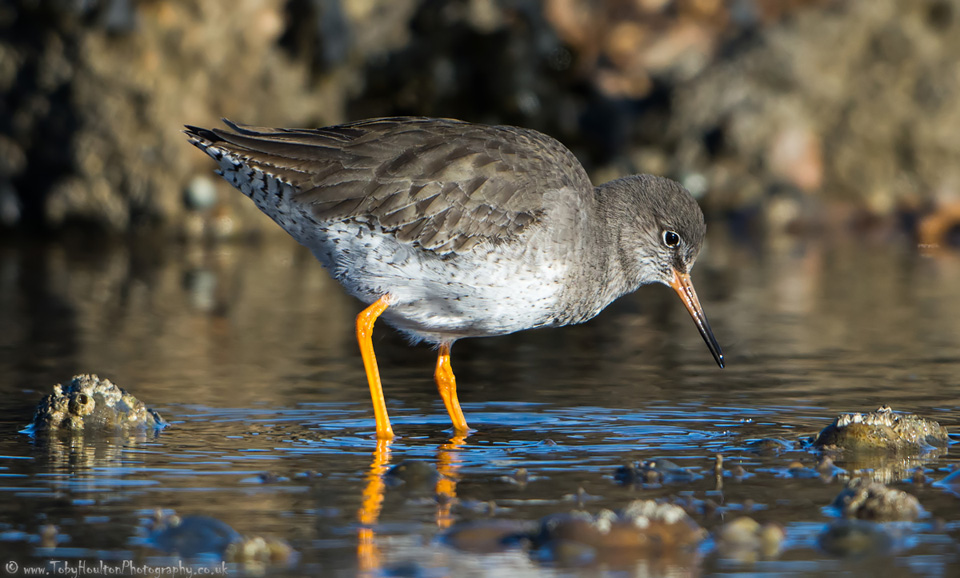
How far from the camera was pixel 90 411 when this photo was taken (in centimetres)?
758

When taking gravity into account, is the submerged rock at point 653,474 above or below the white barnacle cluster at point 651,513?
above

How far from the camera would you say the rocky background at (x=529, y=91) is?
60.3 feet

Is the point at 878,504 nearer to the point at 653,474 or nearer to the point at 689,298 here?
the point at 653,474

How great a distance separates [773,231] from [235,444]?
1473 centimetres

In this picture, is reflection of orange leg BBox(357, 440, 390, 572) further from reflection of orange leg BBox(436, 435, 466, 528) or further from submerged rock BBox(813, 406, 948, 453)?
submerged rock BBox(813, 406, 948, 453)

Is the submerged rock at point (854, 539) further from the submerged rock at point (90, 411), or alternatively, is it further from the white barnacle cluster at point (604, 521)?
the submerged rock at point (90, 411)

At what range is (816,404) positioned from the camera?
8.58m

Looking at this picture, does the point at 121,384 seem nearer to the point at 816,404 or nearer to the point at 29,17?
the point at 816,404

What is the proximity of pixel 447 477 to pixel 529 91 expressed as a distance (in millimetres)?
14667

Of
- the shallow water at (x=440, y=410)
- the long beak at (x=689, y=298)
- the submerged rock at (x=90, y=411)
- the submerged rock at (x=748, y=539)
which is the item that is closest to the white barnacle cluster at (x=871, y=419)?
the shallow water at (x=440, y=410)

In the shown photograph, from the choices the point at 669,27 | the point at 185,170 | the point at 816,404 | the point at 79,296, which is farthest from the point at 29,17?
the point at 816,404

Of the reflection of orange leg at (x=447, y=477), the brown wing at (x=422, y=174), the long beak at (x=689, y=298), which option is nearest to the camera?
the reflection of orange leg at (x=447, y=477)

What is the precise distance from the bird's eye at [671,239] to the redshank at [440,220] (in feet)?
1.04

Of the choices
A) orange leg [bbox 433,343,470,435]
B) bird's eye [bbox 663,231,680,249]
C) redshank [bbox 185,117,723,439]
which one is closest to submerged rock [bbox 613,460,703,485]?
orange leg [bbox 433,343,470,435]
